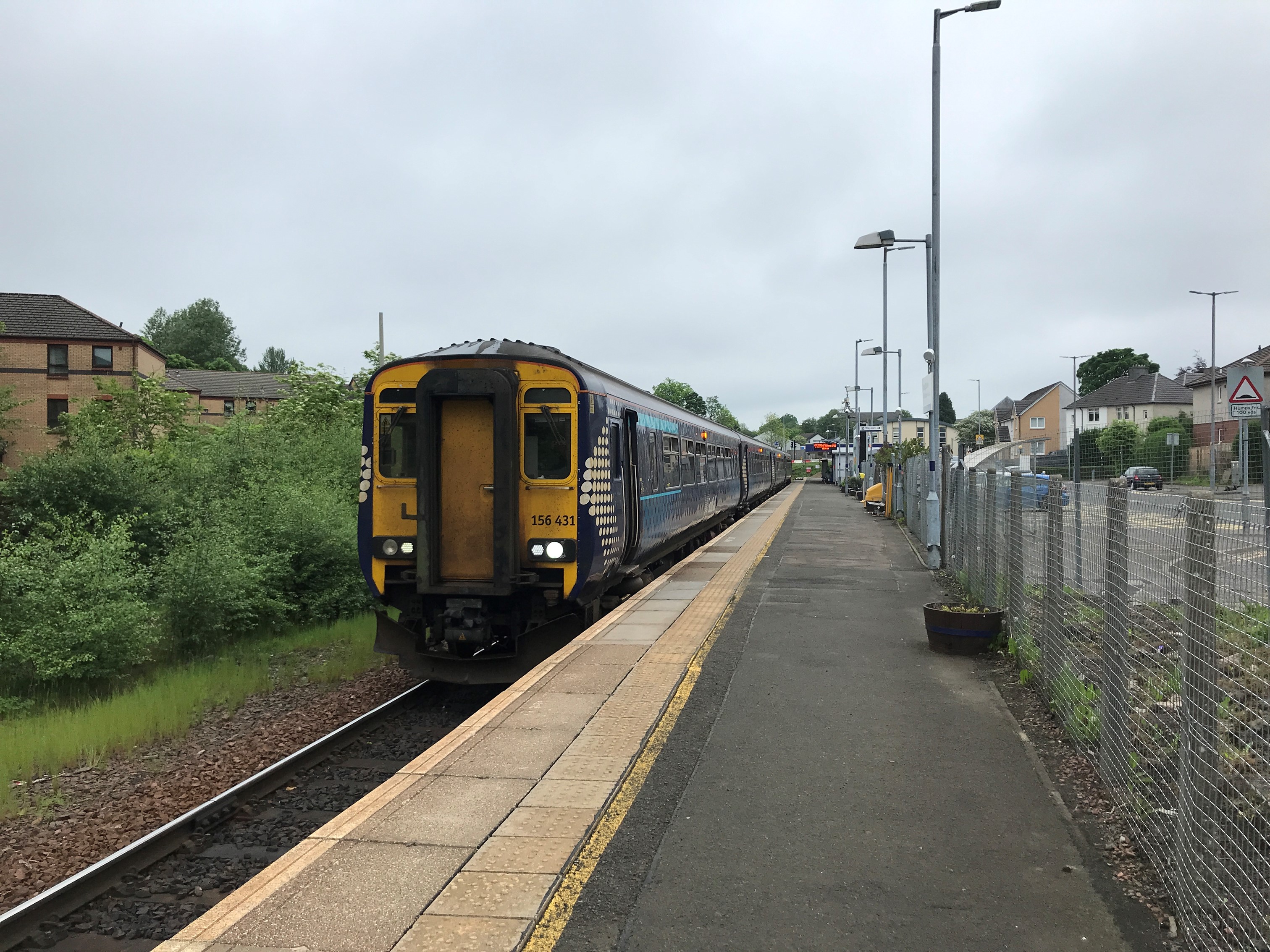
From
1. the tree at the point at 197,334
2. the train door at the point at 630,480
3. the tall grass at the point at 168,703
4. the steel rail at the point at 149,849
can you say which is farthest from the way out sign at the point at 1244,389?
the tree at the point at 197,334

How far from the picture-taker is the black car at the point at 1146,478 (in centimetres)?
729

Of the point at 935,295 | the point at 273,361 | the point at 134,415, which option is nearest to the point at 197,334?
the point at 273,361

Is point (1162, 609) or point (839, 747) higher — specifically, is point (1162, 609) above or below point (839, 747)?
above

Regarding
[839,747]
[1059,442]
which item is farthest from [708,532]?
[839,747]

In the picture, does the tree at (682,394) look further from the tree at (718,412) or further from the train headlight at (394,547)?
the train headlight at (394,547)

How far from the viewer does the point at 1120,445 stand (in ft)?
28.0

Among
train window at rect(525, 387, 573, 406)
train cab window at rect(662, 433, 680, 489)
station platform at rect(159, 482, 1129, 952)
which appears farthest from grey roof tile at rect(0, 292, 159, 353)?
station platform at rect(159, 482, 1129, 952)

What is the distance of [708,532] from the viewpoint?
2294 cm

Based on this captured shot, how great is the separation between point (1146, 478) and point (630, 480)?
18.0 ft

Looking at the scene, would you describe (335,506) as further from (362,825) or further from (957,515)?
(362,825)

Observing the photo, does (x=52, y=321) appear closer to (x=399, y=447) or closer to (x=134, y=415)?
(x=134, y=415)

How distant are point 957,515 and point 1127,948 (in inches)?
444

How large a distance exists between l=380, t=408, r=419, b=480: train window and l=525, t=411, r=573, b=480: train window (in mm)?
1135

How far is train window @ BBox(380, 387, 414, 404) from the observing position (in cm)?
916
